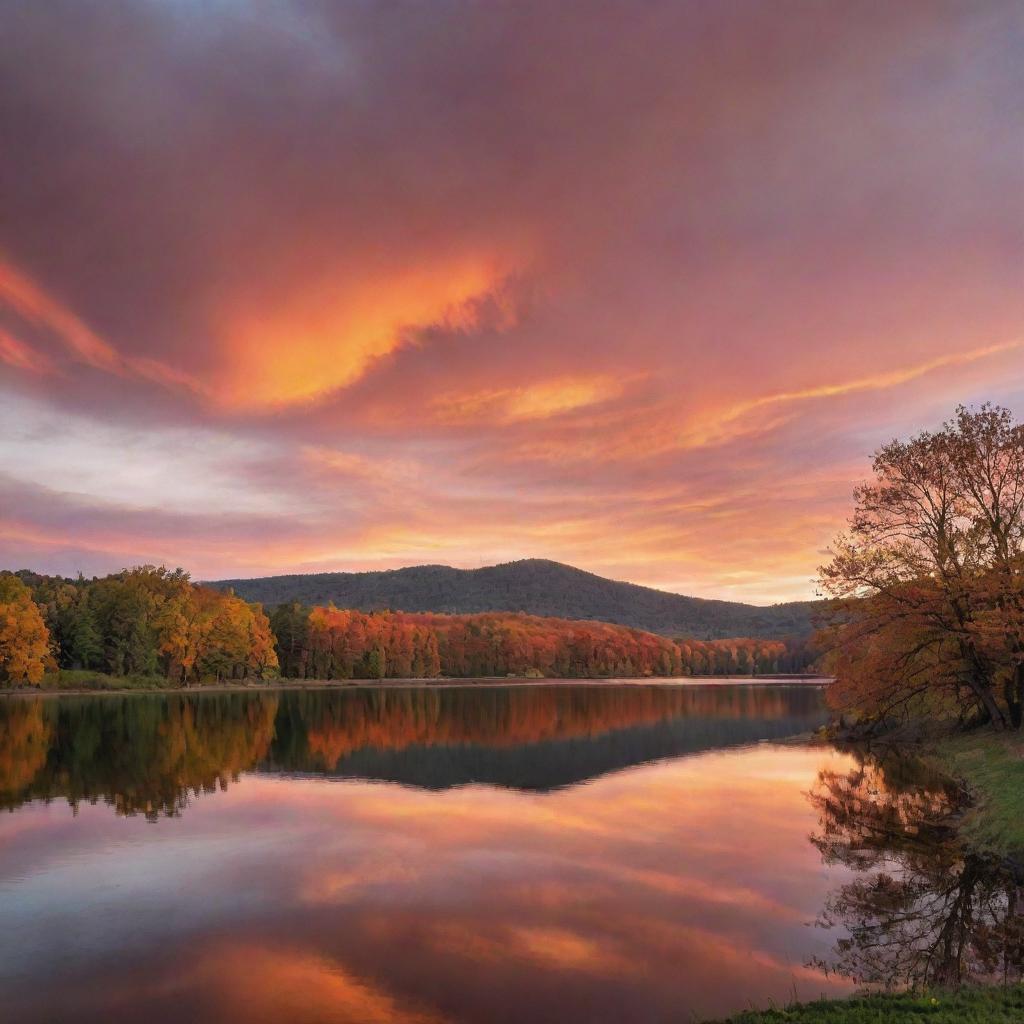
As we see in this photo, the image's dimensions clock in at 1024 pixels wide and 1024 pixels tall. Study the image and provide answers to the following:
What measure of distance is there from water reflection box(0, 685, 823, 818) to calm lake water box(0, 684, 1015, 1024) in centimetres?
46

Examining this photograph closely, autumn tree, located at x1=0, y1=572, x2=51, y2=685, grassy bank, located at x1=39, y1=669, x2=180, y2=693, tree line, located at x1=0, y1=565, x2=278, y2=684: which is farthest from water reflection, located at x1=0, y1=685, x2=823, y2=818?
grassy bank, located at x1=39, y1=669, x2=180, y2=693

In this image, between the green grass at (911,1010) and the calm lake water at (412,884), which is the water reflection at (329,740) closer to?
the calm lake water at (412,884)

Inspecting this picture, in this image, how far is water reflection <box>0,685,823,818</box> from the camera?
39.5 meters

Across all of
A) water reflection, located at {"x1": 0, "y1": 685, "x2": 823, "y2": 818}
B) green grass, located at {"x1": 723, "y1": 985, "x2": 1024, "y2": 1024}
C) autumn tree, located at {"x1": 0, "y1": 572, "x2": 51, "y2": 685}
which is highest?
autumn tree, located at {"x1": 0, "y1": 572, "x2": 51, "y2": 685}

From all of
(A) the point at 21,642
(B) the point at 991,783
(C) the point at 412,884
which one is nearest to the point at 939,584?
(B) the point at 991,783

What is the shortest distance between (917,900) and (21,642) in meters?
115

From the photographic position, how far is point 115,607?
131 metres

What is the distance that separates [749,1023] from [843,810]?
908 inches

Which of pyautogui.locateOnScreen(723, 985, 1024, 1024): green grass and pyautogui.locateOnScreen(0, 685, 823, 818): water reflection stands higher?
pyautogui.locateOnScreen(723, 985, 1024, 1024): green grass

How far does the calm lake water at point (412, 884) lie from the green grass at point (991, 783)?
14.1ft

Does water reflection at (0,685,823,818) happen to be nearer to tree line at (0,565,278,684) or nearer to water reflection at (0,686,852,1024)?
water reflection at (0,686,852,1024)

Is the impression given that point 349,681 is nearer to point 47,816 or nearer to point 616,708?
point 616,708

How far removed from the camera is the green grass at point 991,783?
970 inches

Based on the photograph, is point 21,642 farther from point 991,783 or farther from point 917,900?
point 917,900
